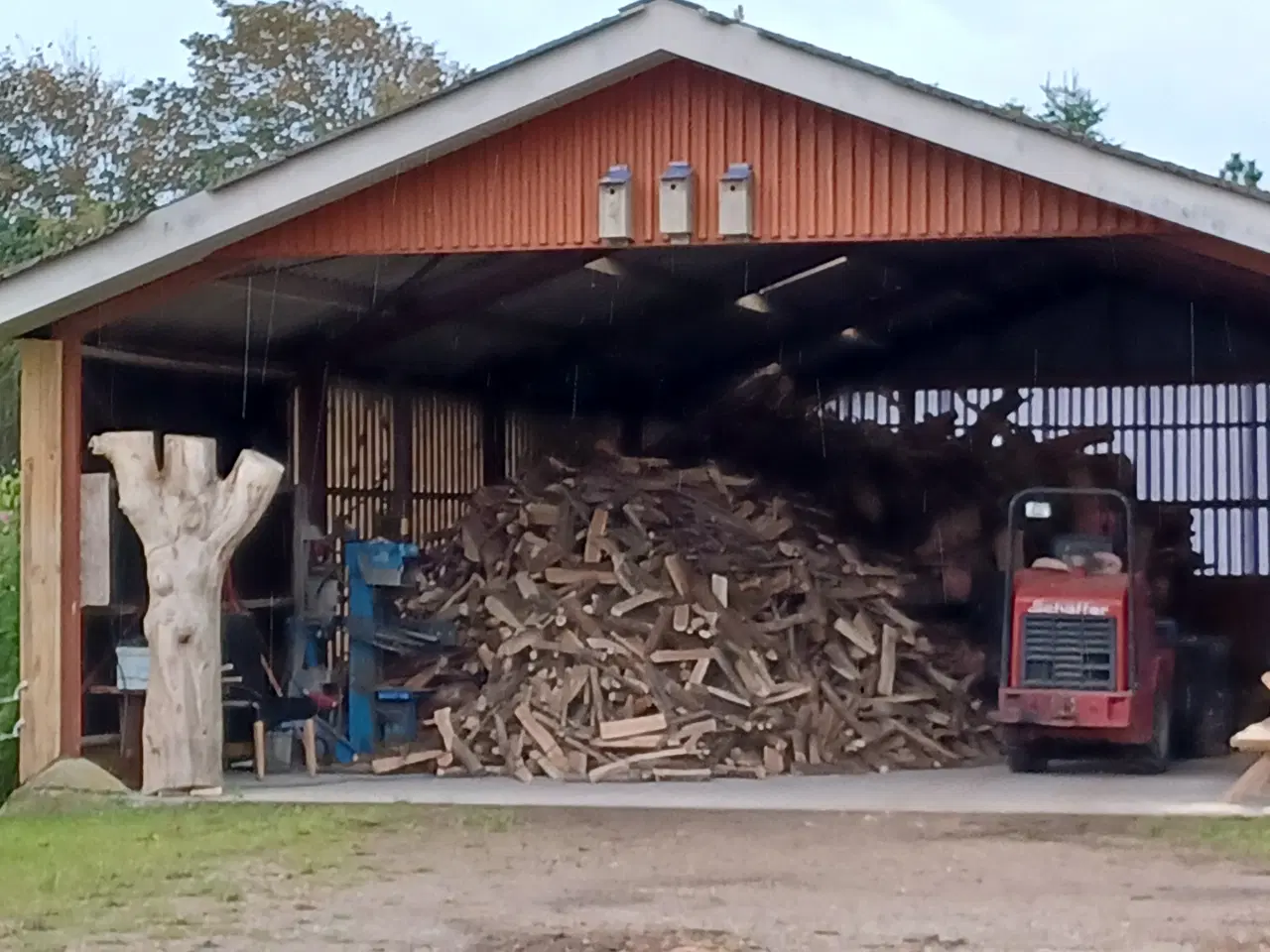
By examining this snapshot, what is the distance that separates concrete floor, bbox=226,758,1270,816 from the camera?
13.5 m

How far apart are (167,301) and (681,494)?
17.0ft

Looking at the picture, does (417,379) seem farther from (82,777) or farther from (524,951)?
(524,951)

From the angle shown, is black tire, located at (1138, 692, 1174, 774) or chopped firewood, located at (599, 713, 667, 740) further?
black tire, located at (1138, 692, 1174, 774)

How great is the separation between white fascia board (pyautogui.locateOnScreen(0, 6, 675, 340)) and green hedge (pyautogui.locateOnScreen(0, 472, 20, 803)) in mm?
1507

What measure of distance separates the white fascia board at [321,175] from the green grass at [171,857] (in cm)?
328

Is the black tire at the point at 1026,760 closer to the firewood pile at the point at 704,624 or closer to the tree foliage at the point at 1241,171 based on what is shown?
the firewood pile at the point at 704,624

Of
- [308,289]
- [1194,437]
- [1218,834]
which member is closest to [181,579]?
[308,289]

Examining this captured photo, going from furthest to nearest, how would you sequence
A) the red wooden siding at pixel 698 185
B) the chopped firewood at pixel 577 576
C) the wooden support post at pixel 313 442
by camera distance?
1. the wooden support post at pixel 313 442
2. the chopped firewood at pixel 577 576
3. the red wooden siding at pixel 698 185

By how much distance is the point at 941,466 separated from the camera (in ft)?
66.1

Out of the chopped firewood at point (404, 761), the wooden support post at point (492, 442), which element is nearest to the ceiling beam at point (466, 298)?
the chopped firewood at point (404, 761)

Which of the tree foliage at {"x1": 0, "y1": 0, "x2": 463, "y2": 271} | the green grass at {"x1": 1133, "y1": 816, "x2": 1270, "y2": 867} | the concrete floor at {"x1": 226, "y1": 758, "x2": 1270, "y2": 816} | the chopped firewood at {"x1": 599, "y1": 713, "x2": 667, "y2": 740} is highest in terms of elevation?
the tree foliage at {"x1": 0, "y1": 0, "x2": 463, "y2": 271}

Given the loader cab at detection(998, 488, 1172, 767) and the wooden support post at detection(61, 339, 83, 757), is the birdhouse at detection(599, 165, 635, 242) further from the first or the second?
the loader cab at detection(998, 488, 1172, 767)

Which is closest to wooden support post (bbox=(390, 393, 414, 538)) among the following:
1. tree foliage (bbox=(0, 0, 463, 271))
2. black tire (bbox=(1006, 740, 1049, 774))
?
black tire (bbox=(1006, 740, 1049, 774))

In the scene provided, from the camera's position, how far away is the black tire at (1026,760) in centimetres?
1577
